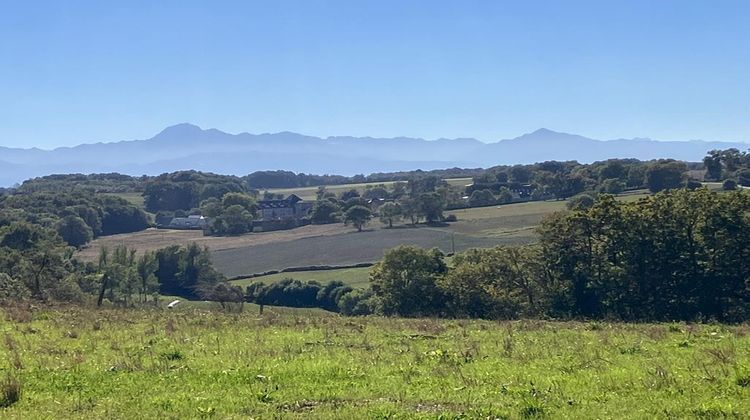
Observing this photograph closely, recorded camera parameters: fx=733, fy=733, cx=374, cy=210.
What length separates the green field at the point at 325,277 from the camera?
206ft

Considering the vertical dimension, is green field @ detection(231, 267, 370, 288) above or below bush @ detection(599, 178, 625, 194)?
below

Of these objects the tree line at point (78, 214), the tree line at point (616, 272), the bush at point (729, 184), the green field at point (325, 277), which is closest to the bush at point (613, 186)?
the bush at point (729, 184)

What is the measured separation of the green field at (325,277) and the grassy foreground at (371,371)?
144 feet

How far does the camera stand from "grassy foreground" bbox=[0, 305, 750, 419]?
9.35 metres

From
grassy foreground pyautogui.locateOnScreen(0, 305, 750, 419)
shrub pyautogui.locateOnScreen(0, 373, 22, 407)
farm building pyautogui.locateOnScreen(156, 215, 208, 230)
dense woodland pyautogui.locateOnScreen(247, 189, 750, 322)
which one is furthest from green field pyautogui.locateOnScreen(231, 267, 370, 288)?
farm building pyautogui.locateOnScreen(156, 215, 208, 230)

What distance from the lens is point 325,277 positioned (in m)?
65.6

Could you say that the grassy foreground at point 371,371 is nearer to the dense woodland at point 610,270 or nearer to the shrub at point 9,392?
the shrub at point 9,392

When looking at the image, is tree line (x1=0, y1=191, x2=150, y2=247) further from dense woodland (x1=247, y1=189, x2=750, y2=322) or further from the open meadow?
dense woodland (x1=247, y1=189, x2=750, y2=322)

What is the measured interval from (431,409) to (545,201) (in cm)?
10668

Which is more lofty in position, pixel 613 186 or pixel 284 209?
pixel 613 186

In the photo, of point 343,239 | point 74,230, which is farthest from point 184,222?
point 343,239

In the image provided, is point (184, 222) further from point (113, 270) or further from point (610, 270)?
point (610, 270)

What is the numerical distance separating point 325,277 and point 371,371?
53.9m

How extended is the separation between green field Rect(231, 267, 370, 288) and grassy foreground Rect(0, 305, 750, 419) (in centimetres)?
4397
